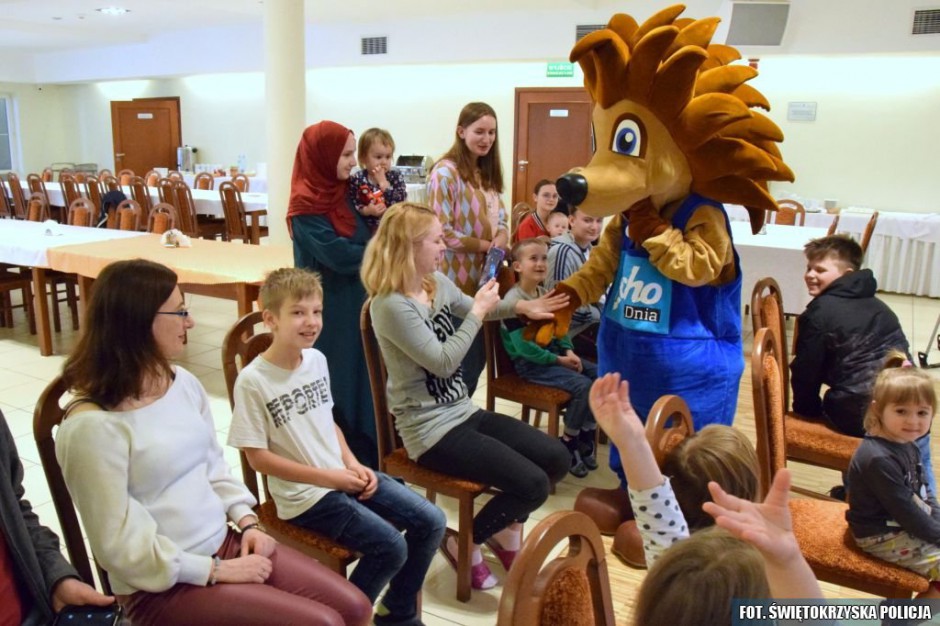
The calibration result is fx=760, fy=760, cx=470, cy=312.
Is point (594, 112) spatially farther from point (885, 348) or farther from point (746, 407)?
point (746, 407)

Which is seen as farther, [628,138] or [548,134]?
[548,134]

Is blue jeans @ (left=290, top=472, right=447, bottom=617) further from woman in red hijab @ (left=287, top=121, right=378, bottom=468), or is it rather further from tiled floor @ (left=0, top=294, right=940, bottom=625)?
woman in red hijab @ (left=287, top=121, right=378, bottom=468)

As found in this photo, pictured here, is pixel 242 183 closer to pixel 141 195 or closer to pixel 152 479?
pixel 141 195

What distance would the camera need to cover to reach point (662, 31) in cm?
197

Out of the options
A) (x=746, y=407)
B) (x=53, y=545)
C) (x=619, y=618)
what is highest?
(x=53, y=545)

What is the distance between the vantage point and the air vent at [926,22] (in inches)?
273

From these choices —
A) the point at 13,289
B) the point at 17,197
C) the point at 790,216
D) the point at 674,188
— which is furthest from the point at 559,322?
the point at 17,197

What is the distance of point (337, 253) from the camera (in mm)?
2721

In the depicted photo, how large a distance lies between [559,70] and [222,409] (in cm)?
698

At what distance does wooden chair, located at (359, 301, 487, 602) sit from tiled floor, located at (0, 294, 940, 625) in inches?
3.5

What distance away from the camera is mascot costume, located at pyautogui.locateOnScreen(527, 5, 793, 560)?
6.66 ft

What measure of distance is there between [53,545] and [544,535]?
3.29ft

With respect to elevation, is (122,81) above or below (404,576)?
above

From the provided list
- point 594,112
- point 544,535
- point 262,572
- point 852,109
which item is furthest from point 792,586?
point 852,109
